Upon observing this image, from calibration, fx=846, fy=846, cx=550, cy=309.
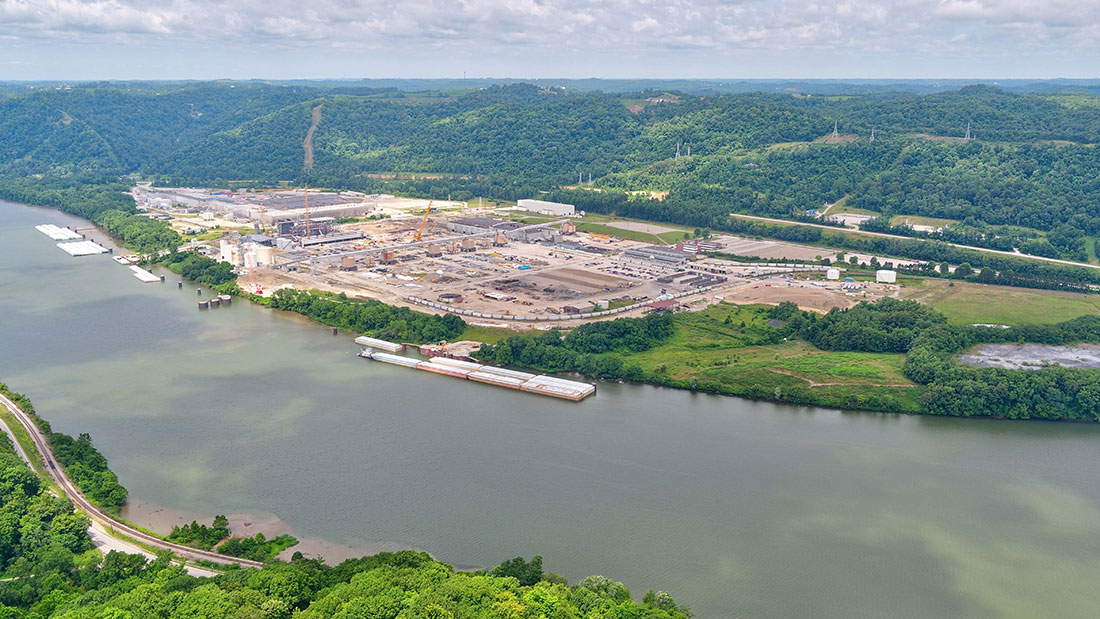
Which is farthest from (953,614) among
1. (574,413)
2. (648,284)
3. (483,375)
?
(648,284)

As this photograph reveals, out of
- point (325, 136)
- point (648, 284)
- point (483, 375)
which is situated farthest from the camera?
point (325, 136)

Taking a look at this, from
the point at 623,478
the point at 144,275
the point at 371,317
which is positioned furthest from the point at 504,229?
the point at 623,478

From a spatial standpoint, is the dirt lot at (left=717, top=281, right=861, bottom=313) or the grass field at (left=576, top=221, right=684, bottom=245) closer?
the dirt lot at (left=717, top=281, right=861, bottom=313)

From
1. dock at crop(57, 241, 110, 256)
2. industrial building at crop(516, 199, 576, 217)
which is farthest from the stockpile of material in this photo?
industrial building at crop(516, 199, 576, 217)

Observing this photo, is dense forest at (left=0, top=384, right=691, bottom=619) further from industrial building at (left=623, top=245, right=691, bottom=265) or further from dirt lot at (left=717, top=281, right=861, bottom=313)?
industrial building at (left=623, top=245, right=691, bottom=265)

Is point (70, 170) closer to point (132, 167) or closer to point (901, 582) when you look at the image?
point (132, 167)

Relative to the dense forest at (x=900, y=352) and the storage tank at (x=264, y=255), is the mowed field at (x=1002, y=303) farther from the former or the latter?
the storage tank at (x=264, y=255)
